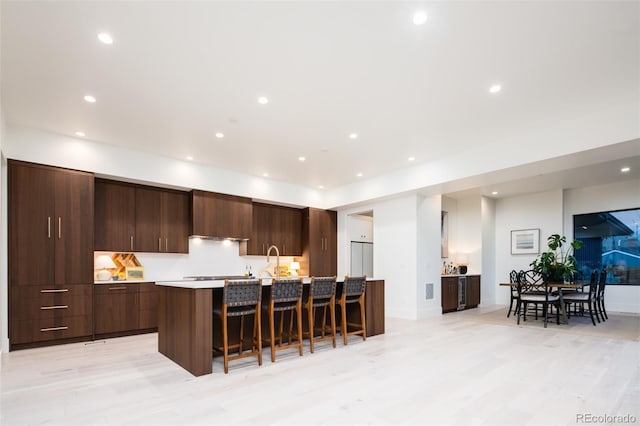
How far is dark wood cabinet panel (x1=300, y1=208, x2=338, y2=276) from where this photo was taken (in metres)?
8.64

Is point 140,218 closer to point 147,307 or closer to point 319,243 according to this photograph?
point 147,307

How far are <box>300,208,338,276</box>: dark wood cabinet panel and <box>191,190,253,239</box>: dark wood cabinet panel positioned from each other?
1648 mm

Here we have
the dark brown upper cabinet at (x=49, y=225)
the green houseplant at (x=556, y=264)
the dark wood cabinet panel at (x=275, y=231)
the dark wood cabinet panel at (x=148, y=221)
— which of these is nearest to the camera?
the dark brown upper cabinet at (x=49, y=225)

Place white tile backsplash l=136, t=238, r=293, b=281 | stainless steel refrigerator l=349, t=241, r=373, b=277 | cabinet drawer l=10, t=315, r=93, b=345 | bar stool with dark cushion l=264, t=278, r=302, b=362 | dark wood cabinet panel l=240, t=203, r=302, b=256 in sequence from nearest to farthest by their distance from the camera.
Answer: bar stool with dark cushion l=264, t=278, r=302, b=362
cabinet drawer l=10, t=315, r=93, b=345
white tile backsplash l=136, t=238, r=293, b=281
dark wood cabinet panel l=240, t=203, r=302, b=256
stainless steel refrigerator l=349, t=241, r=373, b=277

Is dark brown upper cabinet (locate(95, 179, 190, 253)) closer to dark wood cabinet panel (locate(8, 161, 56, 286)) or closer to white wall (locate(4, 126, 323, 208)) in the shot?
white wall (locate(4, 126, 323, 208))

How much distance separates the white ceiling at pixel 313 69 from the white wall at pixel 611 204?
446 centimetres

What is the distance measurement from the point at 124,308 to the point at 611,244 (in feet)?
33.5

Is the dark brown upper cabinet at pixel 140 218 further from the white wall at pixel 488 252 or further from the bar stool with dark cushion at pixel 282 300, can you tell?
the white wall at pixel 488 252

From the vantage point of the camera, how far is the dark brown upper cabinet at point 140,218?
6.02 m

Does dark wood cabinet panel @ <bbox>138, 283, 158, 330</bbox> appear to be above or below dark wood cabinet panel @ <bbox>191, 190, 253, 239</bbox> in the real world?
below

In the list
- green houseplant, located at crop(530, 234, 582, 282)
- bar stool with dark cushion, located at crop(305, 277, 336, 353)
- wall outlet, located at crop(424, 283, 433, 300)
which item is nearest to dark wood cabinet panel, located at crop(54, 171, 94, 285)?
bar stool with dark cushion, located at crop(305, 277, 336, 353)

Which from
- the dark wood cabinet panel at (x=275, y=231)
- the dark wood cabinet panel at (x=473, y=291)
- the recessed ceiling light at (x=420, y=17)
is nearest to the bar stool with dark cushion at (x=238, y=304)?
the recessed ceiling light at (x=420, y=17)

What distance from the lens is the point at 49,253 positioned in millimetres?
5129

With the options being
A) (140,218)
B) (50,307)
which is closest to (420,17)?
(140,218)
